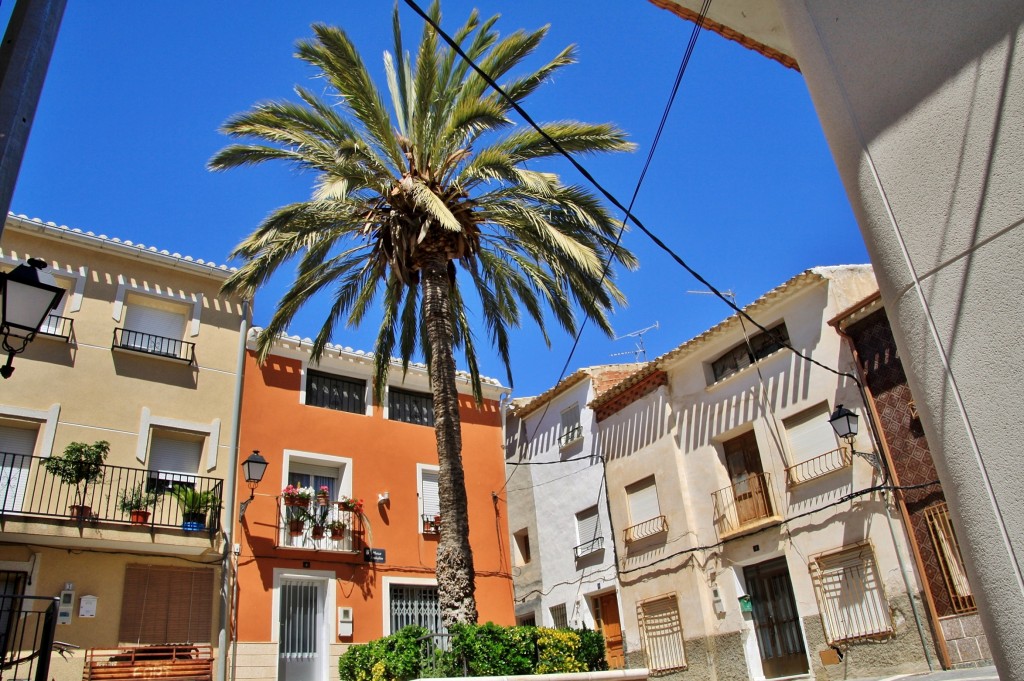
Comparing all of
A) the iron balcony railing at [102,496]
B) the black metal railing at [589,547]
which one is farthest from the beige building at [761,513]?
the iron balcony railing at [102,496]

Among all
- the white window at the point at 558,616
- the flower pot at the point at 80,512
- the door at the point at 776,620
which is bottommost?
the door at the point at 776,620

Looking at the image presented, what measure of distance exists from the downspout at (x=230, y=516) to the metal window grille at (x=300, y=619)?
1.29 meters

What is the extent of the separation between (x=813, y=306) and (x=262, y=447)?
12054mm

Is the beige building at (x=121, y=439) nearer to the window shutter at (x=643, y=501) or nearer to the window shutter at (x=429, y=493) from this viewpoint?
the window shutter at (x=429, y=493)

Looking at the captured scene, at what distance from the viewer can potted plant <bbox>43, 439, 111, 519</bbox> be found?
14.0 m

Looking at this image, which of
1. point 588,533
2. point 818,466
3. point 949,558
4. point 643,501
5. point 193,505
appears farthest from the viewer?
point 588,533

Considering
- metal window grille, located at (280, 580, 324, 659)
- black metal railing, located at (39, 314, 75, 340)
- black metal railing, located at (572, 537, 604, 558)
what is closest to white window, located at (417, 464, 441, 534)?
metal window grille, located at (280, 580, 324, 659)

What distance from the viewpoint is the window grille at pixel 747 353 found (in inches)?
695

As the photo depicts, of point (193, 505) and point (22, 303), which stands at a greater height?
point (193, 505)

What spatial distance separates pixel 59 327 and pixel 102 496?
11.4 ft

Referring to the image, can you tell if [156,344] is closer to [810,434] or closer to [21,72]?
[810,434]

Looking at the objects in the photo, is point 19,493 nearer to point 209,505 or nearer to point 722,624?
point 209,505

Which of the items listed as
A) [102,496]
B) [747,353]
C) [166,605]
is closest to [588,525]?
[747,353]

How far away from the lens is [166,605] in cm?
1491
